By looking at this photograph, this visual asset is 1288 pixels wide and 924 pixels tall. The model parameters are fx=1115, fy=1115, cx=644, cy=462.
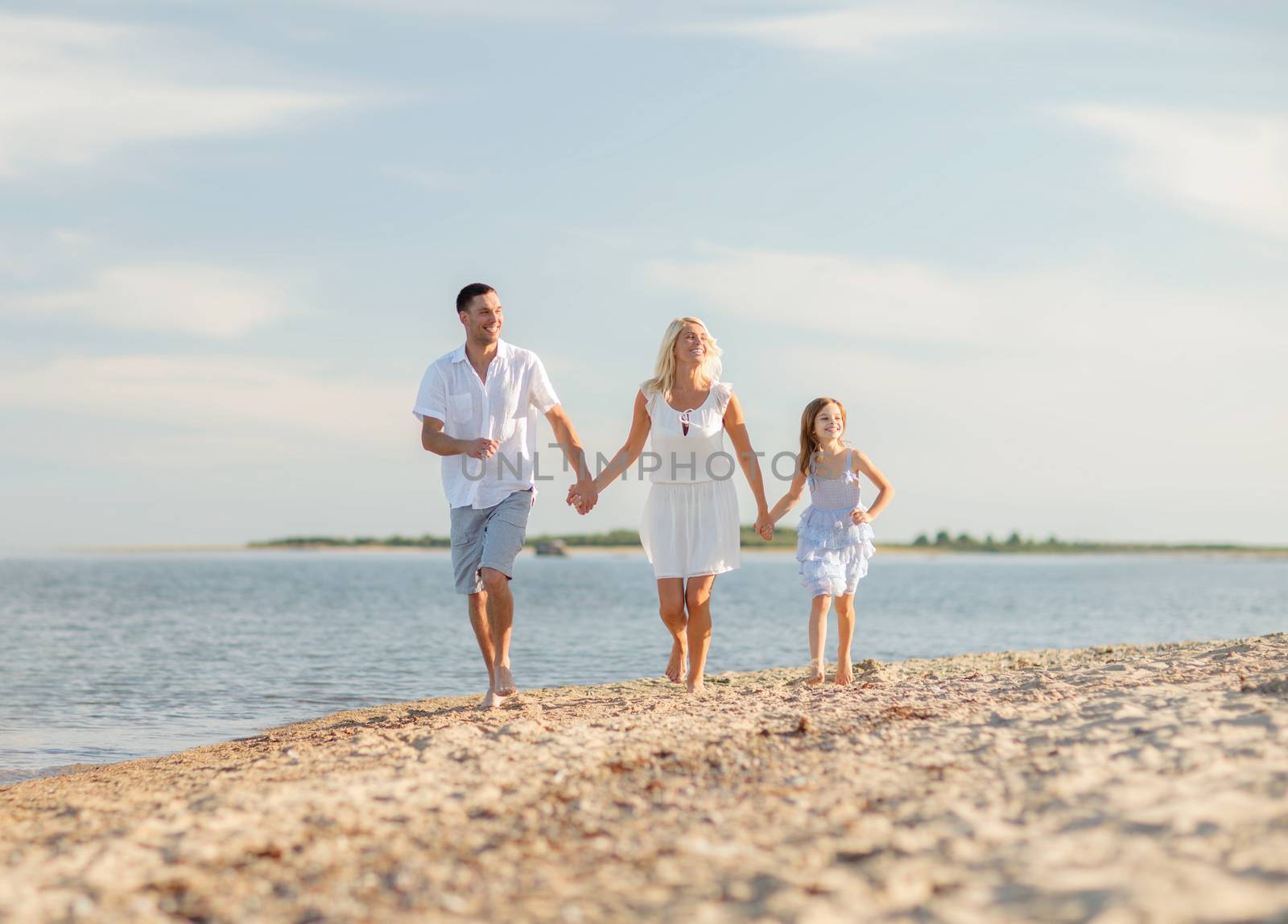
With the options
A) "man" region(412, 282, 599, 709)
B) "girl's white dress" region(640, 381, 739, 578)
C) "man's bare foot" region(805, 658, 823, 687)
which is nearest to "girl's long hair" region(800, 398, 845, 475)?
"girl's white dress" region(640, 381, 739, 578)

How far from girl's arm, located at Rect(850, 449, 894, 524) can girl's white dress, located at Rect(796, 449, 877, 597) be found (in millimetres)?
48

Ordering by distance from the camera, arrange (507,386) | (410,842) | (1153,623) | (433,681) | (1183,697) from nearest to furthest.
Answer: (410,842) < (1183,697) < (507,386) < (433,681) < (1153,623)

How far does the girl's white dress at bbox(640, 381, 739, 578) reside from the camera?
266 inches

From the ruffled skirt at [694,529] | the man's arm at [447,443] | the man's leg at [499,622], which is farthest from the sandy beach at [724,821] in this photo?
the man's arm at [447,443]

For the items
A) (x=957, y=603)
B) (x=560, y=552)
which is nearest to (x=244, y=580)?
(x=957, y=603)

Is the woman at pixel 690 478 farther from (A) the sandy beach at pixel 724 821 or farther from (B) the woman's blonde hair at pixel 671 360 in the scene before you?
(A) the sandy beach at pixel 724 821

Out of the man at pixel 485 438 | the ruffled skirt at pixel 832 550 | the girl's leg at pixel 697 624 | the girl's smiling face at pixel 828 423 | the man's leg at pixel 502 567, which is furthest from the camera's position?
the girl's smiling face at pixel 828 423

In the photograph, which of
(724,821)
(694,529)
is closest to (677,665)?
(694,529)

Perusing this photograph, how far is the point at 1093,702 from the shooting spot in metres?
4.91

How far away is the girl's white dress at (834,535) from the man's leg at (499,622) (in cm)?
188

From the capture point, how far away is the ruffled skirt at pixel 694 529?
265 inches

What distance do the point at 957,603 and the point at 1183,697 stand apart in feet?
68.0

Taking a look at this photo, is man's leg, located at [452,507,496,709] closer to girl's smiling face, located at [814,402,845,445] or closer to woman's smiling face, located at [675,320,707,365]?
woman's smiling face, located at [675,320,707,365]

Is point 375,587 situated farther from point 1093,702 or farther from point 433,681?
point 1093,702
